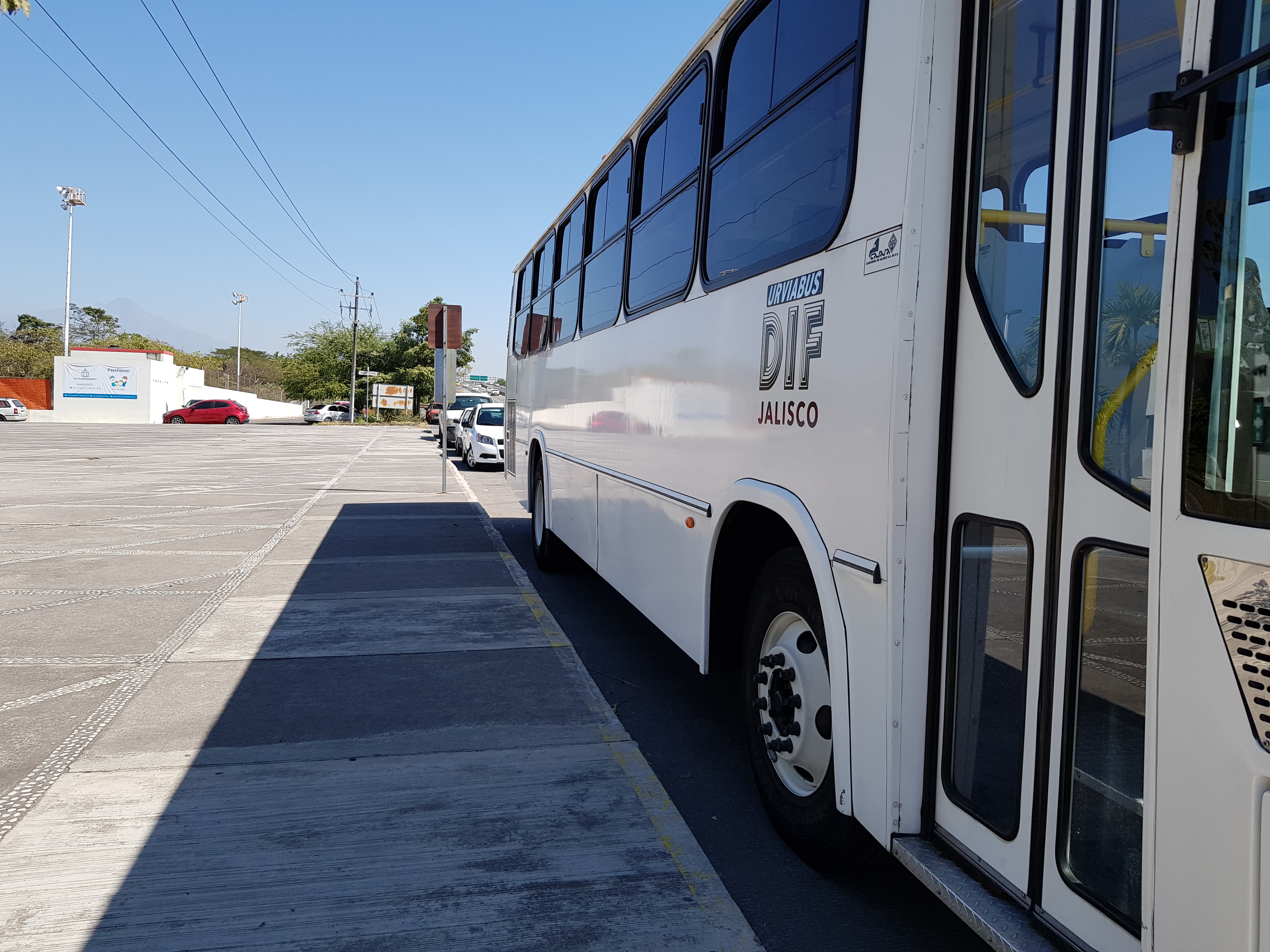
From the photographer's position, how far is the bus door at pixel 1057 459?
77.7 inches

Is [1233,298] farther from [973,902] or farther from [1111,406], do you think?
[973,902]

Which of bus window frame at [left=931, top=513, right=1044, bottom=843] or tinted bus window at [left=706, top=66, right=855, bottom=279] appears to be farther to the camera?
tinted bus window at [left=706, top=66, right=855, bottom=279]

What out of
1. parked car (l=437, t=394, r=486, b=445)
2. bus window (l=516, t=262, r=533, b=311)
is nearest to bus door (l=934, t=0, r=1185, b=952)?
bus window (l=516, t=262, r=533, b=311)

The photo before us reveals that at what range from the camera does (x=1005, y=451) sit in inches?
91.4

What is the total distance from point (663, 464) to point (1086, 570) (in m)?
2.87

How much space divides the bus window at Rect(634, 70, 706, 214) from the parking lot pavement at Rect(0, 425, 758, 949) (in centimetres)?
277

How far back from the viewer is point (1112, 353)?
2.03 meters

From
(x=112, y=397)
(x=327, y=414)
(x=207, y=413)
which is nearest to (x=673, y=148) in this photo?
(x=207, y=413)

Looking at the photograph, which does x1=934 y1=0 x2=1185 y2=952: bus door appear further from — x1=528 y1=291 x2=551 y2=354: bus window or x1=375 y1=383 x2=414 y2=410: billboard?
x1=375 y1=383 x2=414 y2=410: billboard

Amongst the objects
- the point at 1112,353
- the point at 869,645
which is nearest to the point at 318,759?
the point at 869,645

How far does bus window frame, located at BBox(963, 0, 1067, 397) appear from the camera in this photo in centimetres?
219

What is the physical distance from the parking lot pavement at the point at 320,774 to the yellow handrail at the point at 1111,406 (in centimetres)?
179

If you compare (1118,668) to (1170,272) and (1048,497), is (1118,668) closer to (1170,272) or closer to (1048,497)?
(1048,497)

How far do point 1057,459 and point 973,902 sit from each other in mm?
1054
